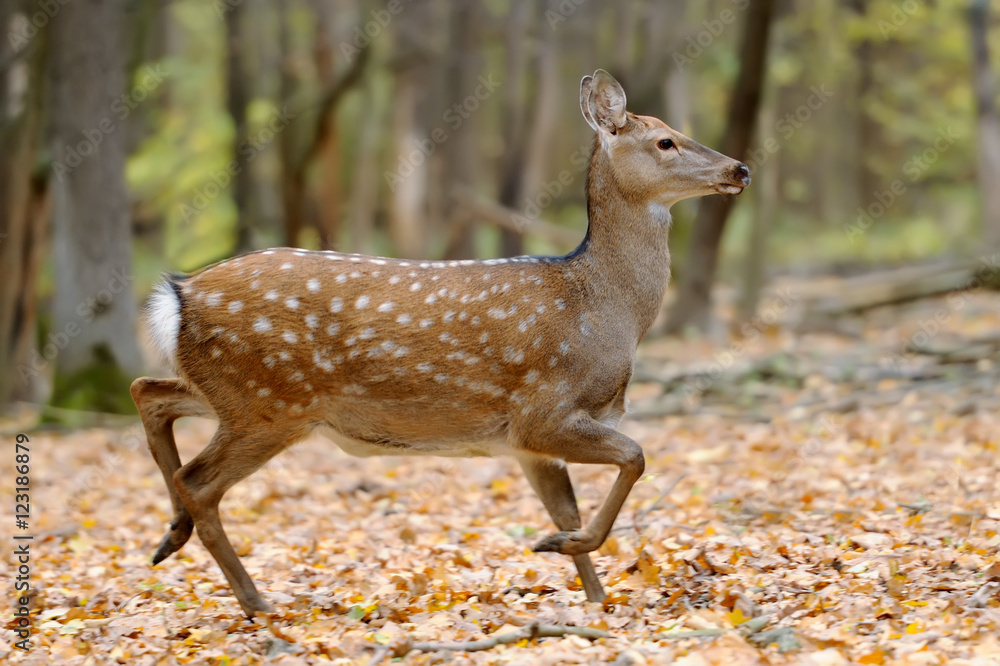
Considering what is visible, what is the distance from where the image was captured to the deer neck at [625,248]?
598 centimetres

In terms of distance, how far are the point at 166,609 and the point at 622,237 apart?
3.03 m

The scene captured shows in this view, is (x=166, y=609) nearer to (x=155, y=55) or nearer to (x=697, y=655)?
(x=697, y=655)

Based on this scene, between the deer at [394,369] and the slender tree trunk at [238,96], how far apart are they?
13526mm

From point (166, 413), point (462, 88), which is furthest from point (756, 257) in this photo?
point (166, 413)

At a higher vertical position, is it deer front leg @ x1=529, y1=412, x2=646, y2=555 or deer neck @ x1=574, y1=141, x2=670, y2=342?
deer neck @ x1=574, y1=141, x2=670, y2=342

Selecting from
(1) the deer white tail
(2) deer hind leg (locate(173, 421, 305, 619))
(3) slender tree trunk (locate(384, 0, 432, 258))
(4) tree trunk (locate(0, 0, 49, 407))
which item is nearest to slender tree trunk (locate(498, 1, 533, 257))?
(3) slender tree trunk (locate(384, 0, 432, 258))

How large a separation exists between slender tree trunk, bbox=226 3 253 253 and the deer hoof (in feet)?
47.1

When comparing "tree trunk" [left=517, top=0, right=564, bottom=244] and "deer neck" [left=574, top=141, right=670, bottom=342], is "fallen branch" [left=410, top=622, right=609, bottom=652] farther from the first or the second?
"tree trunk" [left=517, top=0, right=564, bottom=244]

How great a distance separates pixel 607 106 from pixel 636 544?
2488 mm

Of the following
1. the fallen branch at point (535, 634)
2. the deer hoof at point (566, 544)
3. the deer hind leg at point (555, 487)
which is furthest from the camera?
the deer hind leg at point (555, 487)

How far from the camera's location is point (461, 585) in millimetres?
5953

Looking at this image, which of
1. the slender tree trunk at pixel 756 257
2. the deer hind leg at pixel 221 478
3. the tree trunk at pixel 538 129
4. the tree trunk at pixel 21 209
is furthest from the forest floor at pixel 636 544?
the tree trunk at pixel 538 129

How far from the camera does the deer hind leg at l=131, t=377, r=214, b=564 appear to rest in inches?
231

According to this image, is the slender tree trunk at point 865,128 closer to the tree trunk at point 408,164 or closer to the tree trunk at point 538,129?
the tree trunk at point 538,129
